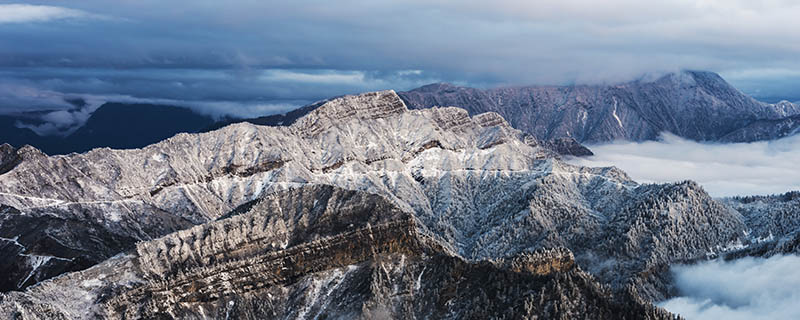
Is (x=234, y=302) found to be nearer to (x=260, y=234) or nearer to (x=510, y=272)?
(x=260, y=234)

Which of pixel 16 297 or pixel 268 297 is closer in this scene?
pixel 16 297

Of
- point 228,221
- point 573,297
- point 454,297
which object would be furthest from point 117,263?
point 573,297

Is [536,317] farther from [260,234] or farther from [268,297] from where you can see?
[260,234]

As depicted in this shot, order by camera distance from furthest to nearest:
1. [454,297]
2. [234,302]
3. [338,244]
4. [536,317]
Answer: [338,244]
[234,302]
[454,297]
[536,317]

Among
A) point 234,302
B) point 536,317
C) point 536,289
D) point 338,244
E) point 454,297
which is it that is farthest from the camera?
point 338,244

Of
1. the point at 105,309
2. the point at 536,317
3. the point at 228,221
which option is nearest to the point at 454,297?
the point at 536,317

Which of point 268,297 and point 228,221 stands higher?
point 228,221
